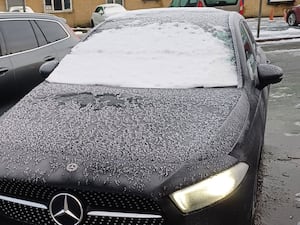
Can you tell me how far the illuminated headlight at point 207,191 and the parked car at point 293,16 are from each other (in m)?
18.7

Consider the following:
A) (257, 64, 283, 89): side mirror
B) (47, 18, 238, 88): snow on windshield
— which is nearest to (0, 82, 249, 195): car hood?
(47, 18, 238, 88): snow on windshield

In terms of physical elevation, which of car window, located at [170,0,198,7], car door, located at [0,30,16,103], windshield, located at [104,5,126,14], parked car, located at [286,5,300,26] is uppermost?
car door, located at [0,30,16,103]

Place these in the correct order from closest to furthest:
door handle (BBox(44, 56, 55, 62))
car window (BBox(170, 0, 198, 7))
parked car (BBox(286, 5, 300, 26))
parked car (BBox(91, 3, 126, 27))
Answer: door handle (BBox(44, 56, 55, 62))
car window (BBox(170, 0, 198, 7))
parked car (BBox(286, 5, 300, 26))
parked car (BBox(91, 3, 126, 27))

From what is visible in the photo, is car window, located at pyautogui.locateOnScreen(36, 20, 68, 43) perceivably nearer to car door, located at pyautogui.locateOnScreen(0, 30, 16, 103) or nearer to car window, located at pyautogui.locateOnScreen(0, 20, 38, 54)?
car window, located at pyautogui.locateOnScreen(0, 20, 38, 54)

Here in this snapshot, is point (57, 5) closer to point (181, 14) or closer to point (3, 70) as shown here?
point (3, 70)

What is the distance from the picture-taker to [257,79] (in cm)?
355

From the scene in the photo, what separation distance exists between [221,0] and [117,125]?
15268 millimetres

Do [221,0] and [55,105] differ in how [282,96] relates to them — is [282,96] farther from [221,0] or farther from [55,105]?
[221,0]

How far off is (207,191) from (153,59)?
1654mm

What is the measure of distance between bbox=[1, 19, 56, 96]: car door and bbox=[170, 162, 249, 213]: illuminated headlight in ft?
12.2

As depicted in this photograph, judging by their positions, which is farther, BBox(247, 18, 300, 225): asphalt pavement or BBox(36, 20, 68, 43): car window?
BBox(36, 20, 68, 43): car window

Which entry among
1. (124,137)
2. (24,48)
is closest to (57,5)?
(24,48)

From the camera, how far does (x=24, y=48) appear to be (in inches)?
218

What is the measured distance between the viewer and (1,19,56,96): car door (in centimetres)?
534
